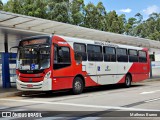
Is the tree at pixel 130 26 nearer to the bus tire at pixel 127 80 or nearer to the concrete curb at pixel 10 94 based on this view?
the bus tire at pixel 127 80

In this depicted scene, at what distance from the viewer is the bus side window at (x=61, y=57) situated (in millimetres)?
15000

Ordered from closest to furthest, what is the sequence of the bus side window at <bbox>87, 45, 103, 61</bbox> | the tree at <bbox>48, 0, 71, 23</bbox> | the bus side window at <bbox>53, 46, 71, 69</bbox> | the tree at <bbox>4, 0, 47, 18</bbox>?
the bus side window at <bbox>53, 46, 71, 69</bbox> < the bus side window at <bbox>87, 45, 103, 61</bbox> < the tree at <bbox>4, 0, 47, 18</bbox> < the tree at <bbox>48, 0, 71, 23</bbox>

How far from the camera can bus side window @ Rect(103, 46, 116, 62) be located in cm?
1917

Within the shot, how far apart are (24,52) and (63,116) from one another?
704 centimetres

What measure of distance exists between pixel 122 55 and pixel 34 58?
→ 7869mm

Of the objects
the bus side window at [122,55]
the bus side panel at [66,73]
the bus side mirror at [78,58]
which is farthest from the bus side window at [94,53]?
the bus side window at [122,55]

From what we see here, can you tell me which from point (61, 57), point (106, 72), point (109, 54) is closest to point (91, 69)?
point (106, 72)

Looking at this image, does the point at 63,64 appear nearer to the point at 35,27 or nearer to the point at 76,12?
the point at 35,27

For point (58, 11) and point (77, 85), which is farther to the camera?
point (58, 11)

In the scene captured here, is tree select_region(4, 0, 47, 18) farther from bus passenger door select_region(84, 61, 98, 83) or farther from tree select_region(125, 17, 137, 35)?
tree select_region(125, 17, 137, 35)

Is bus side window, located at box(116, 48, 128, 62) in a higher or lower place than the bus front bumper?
higher

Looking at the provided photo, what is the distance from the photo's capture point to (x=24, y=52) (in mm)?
15609

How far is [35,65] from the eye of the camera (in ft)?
48.8

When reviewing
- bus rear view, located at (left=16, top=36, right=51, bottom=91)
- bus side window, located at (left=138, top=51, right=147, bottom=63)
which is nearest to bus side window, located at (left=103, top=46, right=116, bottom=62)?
bus side window, located at (left=138, top=51, right=147, bottom=63)
